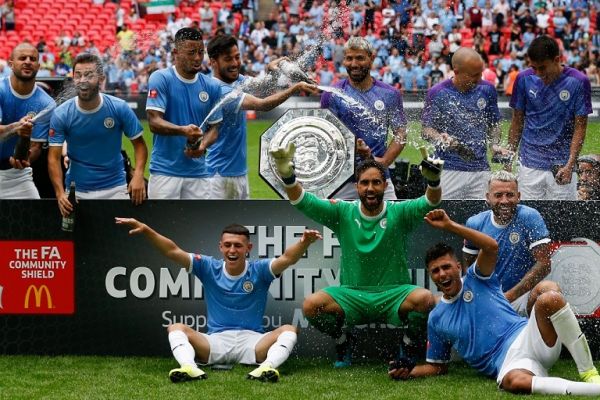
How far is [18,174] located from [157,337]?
1998 millimetres

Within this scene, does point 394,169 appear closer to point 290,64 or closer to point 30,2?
point 290,64

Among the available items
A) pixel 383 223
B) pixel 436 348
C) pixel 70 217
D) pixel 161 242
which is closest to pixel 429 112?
pixel 383 223

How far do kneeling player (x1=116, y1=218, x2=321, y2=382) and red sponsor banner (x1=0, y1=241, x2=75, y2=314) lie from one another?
78cm

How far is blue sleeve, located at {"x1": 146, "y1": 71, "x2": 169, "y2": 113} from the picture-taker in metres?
8.13

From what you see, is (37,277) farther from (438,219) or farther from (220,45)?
(438,219)

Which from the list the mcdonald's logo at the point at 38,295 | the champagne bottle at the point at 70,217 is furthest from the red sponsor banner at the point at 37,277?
the champagne bottle at the point at 70,217

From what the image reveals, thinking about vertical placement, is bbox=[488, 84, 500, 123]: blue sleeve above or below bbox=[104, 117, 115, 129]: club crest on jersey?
above

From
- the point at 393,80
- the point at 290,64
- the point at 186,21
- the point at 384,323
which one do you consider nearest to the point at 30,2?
the point at 186,21

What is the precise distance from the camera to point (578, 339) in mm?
6449

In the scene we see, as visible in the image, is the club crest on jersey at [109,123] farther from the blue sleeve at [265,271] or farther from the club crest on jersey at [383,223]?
the club crest on jersey at [383,223]

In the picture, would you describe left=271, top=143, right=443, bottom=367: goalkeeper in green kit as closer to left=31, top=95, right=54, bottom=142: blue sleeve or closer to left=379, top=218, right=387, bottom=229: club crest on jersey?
left=379, top=218, right=387, bottom=229: club crest on jersey

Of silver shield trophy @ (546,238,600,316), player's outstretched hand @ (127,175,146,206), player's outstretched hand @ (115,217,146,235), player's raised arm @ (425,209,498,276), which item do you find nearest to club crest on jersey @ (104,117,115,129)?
player's outstretched hand @ (127,175,146,206)

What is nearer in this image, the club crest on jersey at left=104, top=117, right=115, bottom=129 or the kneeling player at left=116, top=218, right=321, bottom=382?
the kneeling player at left=116, top=218, right=321, bottom=382

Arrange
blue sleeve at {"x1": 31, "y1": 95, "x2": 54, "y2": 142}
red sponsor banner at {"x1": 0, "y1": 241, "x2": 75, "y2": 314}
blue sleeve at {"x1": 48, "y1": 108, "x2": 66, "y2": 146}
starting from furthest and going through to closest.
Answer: blue sleeve at {"x1": 31, "y1": 95, "x2": 54, "y2": 142}
blue sleeve at {"x1": 48, "y1": 108, "x2": 66, "y2": 146}
red sponsor banner at {"x1": 0, "y1": 241, "x2": 75, "y2": 314}
